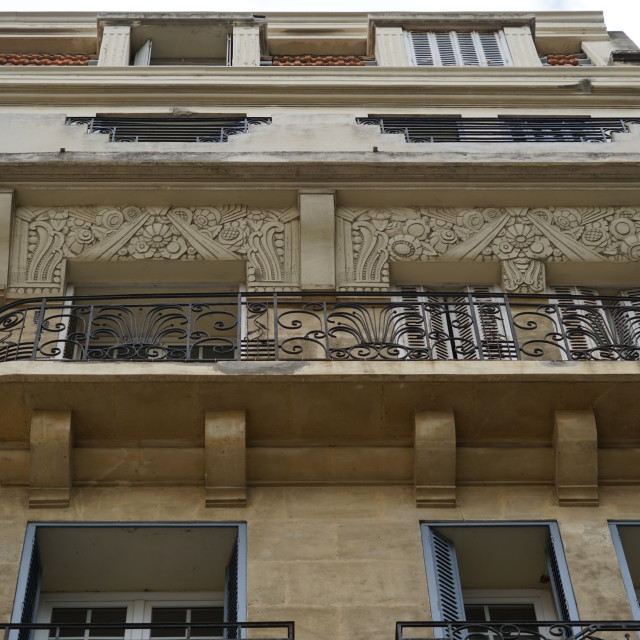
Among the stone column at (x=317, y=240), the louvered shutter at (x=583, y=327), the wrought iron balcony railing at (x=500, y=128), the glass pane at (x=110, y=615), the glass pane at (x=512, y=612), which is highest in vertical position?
the wrought iron balcony railing at (x=500, y=128)

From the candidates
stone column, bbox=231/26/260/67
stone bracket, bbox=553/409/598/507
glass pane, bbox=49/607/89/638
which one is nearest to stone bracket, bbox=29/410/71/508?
glass pane, bbox=49/607/89/638

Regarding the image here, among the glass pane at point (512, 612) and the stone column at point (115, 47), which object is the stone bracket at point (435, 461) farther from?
the stone column at point (115, 47)

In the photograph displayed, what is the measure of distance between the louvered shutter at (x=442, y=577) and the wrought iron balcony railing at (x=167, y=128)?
21.6ft

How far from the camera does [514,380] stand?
29.6 feet

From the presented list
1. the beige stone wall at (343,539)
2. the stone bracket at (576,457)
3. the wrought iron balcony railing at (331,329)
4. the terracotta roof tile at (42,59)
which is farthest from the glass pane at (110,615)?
the terracotta roof tile at (42,59)

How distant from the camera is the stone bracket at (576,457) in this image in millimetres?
8922

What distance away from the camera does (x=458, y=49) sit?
674 inches

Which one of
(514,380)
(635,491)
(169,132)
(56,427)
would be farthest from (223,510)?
(169,132)

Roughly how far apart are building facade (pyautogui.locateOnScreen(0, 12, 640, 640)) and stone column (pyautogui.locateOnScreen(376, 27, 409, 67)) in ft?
2.99

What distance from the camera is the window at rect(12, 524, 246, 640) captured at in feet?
28.2

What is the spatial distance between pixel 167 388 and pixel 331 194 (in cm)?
392

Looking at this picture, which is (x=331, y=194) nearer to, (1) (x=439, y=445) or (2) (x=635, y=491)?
(1) (x=439, y=445)

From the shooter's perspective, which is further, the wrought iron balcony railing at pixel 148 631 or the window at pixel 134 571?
the window at pixel 134 571

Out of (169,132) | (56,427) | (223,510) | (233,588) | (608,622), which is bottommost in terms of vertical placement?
(608,622)
